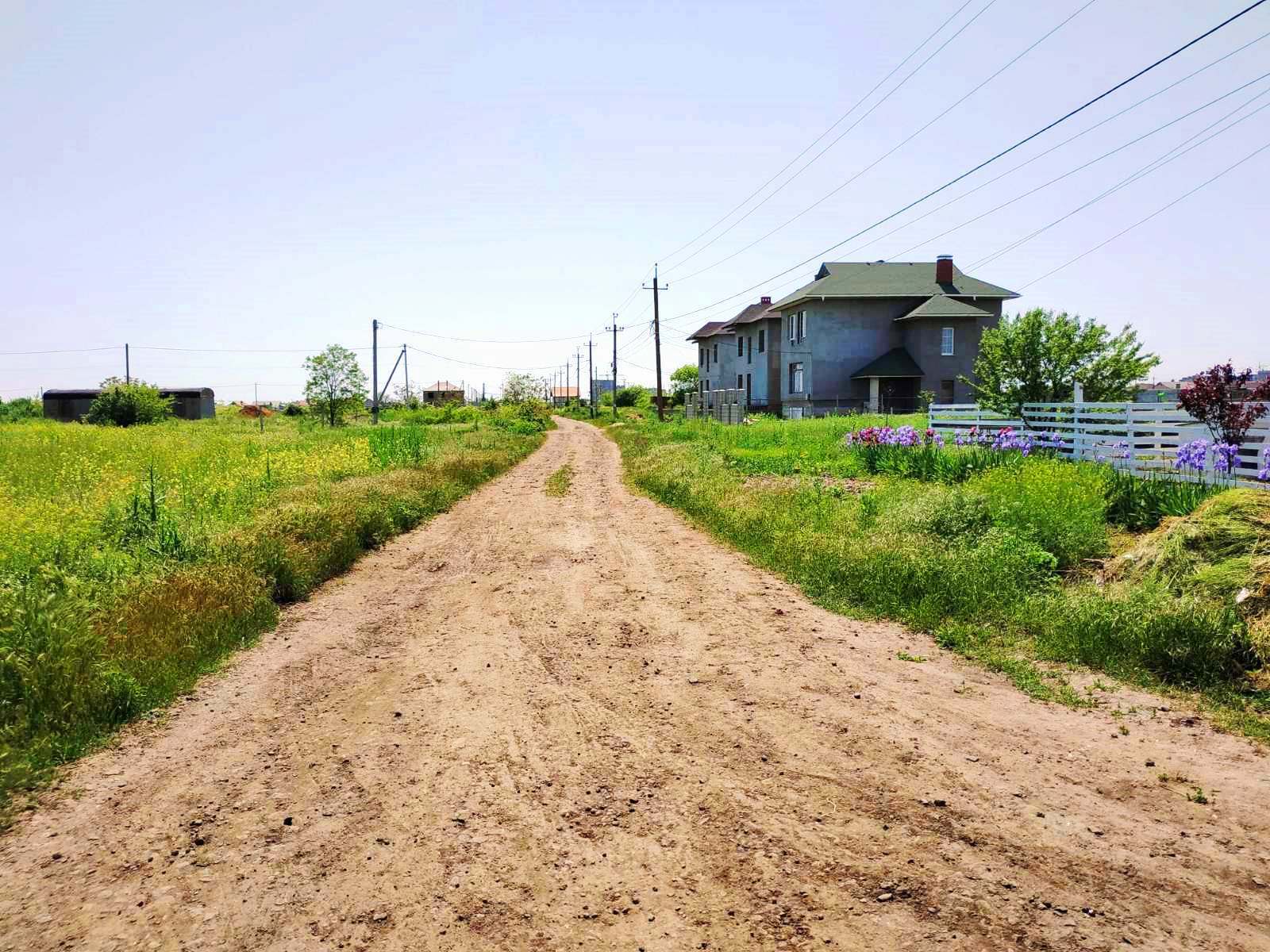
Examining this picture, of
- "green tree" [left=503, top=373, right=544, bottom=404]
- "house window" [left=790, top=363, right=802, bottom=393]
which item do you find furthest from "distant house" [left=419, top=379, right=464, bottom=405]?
"house window" [left=790, top=363, right=802, bottom=393]

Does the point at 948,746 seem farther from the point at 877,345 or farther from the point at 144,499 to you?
the point at 877,345

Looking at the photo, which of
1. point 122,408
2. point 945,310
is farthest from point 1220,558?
point 122,408

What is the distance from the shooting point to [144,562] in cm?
801

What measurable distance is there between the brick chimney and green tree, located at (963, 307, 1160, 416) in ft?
78.6

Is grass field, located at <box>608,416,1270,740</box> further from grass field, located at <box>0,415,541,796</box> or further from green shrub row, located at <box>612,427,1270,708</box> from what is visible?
→ grass field, located at <box>0,415,541,796</box>

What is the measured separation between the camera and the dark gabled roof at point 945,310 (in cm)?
4097

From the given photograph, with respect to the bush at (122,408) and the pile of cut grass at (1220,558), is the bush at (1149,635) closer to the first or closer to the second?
the pile of cut grass at (1220,558)

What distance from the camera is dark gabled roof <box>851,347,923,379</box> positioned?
4175 centimetres

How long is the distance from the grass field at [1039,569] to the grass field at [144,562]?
225 inches

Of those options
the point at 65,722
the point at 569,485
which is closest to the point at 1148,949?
the point at 65,722

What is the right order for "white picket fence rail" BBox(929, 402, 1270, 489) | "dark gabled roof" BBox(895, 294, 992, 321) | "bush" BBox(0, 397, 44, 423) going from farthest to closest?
"bush" BBox(0, 397, 44, 423) < "dark gabled roof" BBox(895, 294, 992, 321) < "white picket fence rail" BBox(929, 402, 1270, 489)

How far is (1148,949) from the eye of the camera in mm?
2988

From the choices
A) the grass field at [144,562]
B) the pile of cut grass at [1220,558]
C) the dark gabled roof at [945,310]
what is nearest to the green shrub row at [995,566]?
the pile of cut grass at [1220,558]

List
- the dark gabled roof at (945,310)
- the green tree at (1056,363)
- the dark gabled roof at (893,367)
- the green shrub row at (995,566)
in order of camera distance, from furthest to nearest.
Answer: the dark gabled roof at (893,367)
the dark gabled roof at (945,310)
the green tree at (1056,363)
the green shrub row at (995,566)
